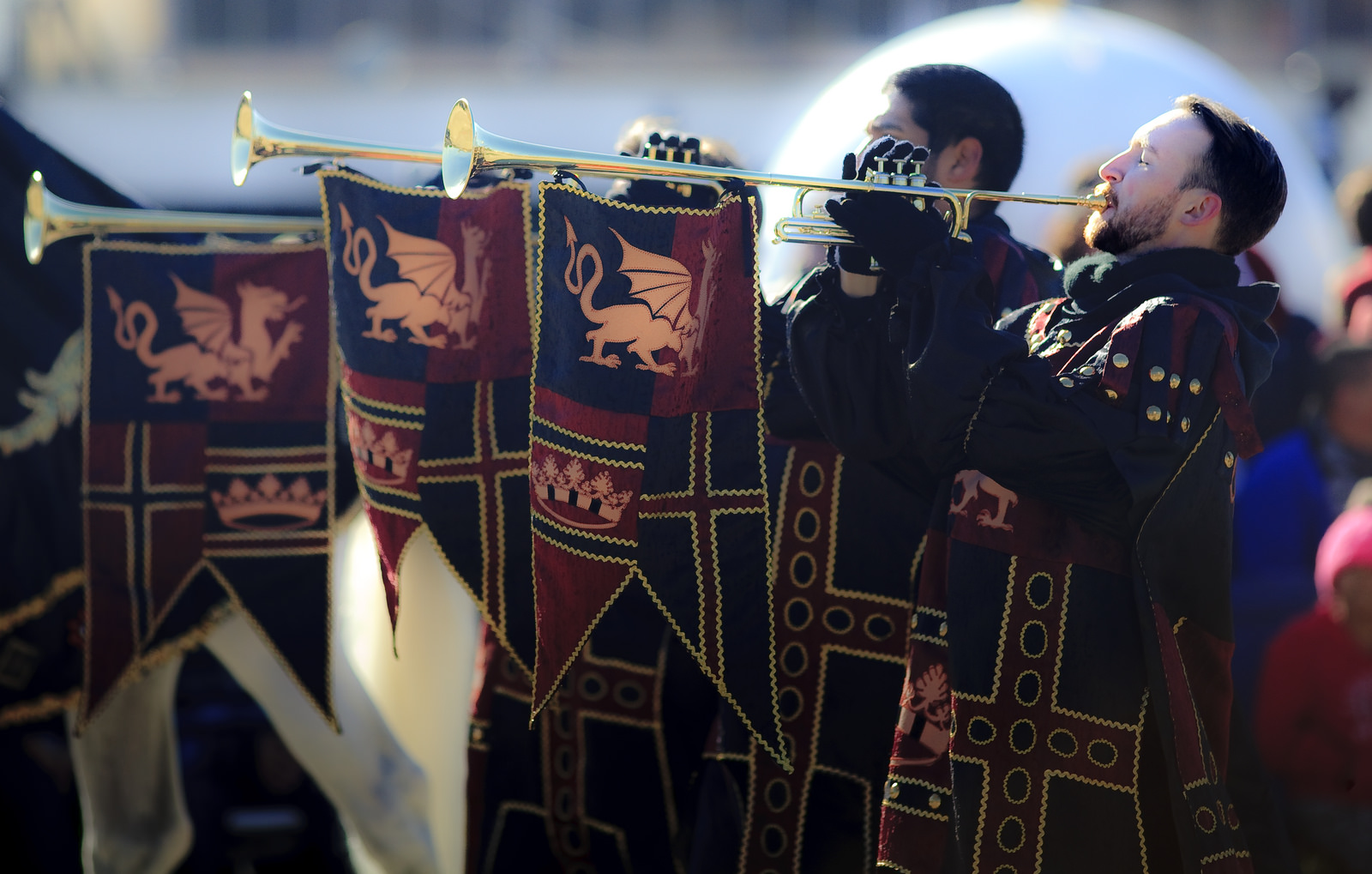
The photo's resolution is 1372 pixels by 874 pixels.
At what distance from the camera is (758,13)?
16.9 meters

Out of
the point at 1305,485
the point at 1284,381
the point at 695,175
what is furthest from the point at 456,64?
the point at 695,175

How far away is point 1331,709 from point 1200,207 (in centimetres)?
195

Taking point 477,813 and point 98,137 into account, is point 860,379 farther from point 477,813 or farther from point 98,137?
point 98,137

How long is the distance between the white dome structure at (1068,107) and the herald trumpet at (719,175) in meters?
1.53

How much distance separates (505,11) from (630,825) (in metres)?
15.9

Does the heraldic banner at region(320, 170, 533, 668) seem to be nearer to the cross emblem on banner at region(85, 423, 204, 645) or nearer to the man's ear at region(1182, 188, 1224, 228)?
the cross emblem on banner at region(85, 423, 204, 645)

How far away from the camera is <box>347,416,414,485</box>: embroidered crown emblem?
293 cm

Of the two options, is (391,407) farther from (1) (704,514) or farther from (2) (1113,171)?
(2) (1113,171)

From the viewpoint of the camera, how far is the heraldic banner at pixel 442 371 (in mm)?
2930

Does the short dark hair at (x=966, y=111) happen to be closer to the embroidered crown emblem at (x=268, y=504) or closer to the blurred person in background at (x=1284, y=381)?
the embroidered crown emblem at (x=268, y=504)

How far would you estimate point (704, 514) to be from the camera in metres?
2.64

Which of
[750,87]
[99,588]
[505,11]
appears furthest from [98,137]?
[99,588]

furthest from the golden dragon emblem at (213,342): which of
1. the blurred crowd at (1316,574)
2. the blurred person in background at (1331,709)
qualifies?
the blurred person in background at (1331,709)

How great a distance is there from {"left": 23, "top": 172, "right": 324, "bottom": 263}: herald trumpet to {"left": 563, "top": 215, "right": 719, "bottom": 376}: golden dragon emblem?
0.98m
